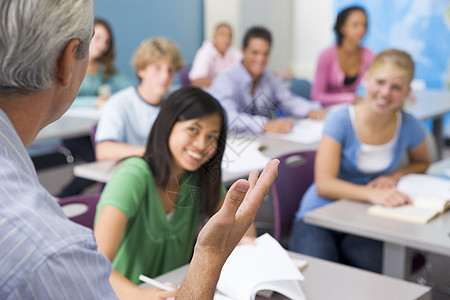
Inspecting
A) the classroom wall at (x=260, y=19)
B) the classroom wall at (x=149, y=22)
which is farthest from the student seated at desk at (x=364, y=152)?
the classroom wall at (x=260, y=19)

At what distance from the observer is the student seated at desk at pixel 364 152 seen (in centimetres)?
203

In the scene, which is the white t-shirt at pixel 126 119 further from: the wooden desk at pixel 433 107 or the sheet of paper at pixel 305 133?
the wooden desk at pixel 433 107

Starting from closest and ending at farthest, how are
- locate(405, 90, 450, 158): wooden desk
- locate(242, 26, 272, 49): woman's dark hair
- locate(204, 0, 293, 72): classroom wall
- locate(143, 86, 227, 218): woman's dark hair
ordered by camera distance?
locate(143, 86, 227, 218): woman's dark hair → locate(242, 26, 272, 49): woman's dark hair → locate(405, 90, 450, 158): wooden desk → locate(204, 0, 293, 72): classroom wall

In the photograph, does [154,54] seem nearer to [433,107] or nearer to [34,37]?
[433,107]

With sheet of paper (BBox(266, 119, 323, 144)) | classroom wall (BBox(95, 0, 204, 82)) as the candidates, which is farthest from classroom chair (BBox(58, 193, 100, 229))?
classroom wall (BBox(95, 0, 204, 82))

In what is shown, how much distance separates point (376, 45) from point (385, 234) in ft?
15.4

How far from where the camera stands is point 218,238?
0.70m

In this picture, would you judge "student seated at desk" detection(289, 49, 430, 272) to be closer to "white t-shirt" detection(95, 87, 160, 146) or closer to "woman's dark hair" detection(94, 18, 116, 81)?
"white t-shirt" detection(95, 87, 160, 146)

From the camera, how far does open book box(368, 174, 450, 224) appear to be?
1.77 meters

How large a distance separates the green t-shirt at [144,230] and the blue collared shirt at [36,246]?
31.5 inches

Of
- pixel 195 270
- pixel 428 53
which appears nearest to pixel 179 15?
pixel 428 53

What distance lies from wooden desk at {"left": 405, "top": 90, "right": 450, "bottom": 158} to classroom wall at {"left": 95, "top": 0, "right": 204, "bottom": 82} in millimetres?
2672

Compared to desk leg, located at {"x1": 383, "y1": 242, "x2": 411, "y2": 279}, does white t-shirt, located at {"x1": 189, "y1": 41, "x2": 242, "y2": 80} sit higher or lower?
higher

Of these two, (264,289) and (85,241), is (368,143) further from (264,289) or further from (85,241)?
(85,241)
